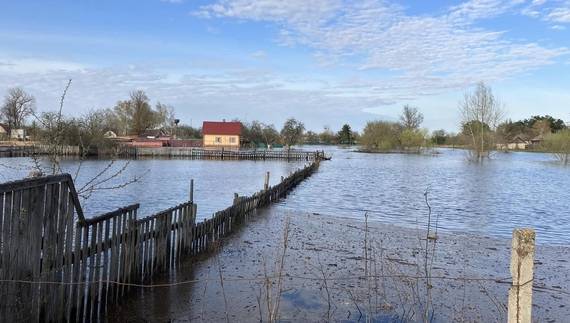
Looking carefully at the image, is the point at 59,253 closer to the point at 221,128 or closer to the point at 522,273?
the point at 522,273

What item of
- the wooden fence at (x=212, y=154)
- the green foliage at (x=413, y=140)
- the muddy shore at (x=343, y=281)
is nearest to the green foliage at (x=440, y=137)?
the green foliage at (x=413, y=140)

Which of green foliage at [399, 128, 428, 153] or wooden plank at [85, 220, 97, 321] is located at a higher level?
green foliage at [399, 128, 428, 153]

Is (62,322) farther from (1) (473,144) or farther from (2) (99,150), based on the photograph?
(1) (473,144)

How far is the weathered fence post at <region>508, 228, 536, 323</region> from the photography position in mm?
2957

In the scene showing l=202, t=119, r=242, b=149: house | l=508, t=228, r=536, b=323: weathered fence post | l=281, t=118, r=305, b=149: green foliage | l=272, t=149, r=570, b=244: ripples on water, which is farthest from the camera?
l=281, t=118, r=305, b=149: green foliage

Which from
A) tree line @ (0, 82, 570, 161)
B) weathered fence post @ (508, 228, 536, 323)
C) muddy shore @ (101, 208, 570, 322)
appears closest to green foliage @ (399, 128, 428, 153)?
tree line @ (0, 82, 570, 161)

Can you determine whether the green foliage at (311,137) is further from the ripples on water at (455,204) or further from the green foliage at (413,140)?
the ripples on water at (455,204)

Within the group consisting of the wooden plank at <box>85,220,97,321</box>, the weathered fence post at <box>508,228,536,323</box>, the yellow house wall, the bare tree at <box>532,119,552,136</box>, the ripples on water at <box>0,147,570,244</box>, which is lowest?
the ripples on water at <box>0,147,570,244</box>

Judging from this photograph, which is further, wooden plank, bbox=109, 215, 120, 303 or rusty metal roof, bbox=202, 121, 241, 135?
rusty metal roof, bbox=202, 121, 241, 135

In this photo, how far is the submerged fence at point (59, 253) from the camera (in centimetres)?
411

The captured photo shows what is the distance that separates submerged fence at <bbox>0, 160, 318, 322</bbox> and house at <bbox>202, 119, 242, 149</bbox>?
7357cm

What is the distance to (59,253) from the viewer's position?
4820mm

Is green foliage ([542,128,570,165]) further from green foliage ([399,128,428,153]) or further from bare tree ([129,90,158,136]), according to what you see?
bare tree ([129,90,158,136])

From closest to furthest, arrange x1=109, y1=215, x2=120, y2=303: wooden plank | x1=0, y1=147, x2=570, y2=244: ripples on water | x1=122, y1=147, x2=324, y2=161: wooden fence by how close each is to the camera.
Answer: x1=109, y1=215, x2=120, y2=303: wooden plank < x1=0, y1=147, x2=570, y2=244: ripples on water < x1=122, y1=147, x2=324, y2=161: wooden fence
